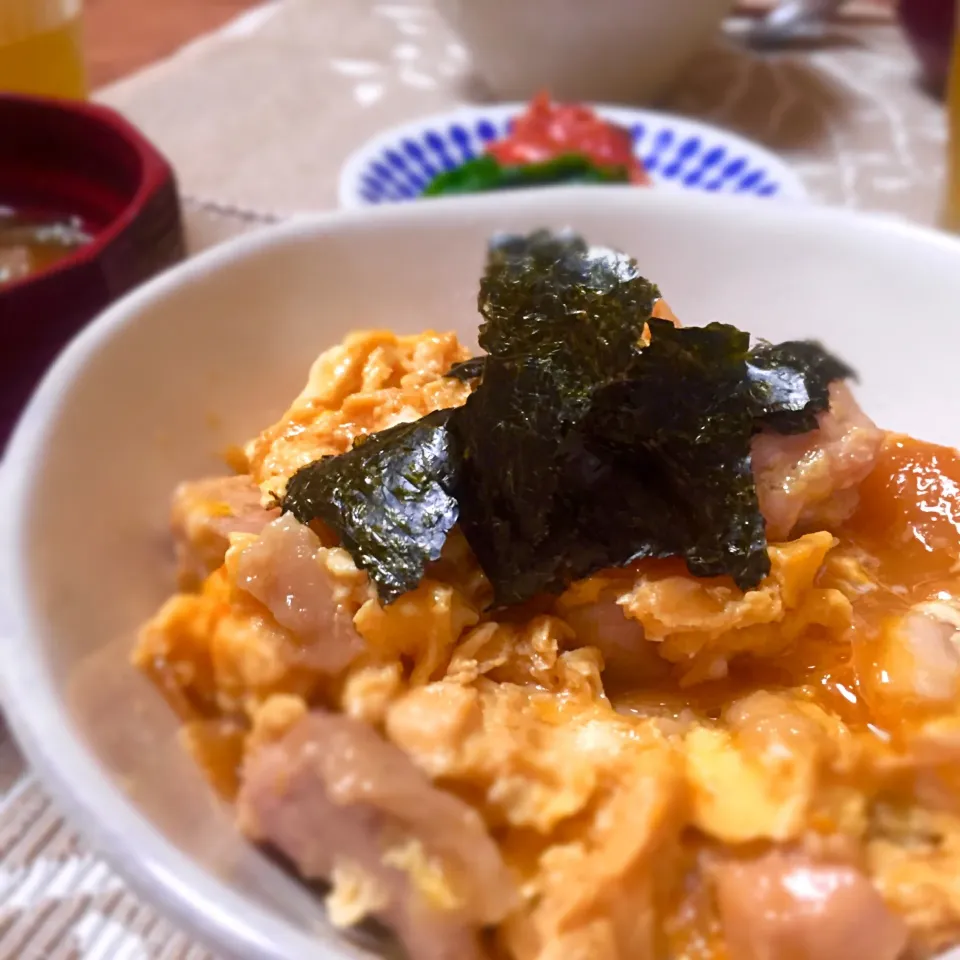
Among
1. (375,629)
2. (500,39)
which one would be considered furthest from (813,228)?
(500,39)

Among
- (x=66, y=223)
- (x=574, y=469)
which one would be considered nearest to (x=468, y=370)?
(x=574, y=469)

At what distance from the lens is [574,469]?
2.76 feet

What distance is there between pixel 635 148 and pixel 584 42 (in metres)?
0.36

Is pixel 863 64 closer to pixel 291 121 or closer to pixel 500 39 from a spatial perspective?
pixel 500 39

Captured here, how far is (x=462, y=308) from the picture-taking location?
124 cm

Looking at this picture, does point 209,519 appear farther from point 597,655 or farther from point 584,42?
point 584,42

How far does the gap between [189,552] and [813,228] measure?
2.79 ft

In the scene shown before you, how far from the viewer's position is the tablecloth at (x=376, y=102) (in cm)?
235

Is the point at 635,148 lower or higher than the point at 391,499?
lower

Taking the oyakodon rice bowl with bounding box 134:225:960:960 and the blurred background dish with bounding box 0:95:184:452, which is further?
the blurred background dish with bounding box 0:95:184:452

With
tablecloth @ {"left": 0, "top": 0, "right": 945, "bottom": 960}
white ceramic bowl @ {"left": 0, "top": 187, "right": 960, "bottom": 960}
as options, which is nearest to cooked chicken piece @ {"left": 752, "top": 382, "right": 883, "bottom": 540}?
white ceramic bowl @ {"left": 0, "top": 187, "right": 960, "bottom": 960}

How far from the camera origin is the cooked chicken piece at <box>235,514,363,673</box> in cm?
81

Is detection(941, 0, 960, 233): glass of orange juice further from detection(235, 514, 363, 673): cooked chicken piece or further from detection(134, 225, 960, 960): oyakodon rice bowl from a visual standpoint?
detection(235, 514, 363, 673): cooked chicken piece

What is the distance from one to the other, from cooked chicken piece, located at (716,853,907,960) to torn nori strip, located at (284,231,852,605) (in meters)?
0.22
